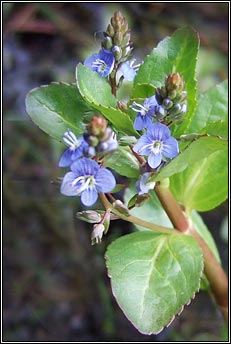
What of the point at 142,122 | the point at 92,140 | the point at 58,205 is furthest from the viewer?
the point at 58,205

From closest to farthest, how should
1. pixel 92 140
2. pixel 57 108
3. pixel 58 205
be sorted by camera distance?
pixel 92 140 < pixel 57 108 < pixel 58 205

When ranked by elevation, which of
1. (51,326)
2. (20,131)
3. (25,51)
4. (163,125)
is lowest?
(51,326)

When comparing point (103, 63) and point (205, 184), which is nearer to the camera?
point (103, 63)

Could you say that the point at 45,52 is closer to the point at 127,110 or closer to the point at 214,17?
the point at 214,17

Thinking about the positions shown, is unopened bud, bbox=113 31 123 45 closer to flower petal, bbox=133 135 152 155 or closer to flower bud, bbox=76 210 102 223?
flower petal, bbox=133 135 152 155

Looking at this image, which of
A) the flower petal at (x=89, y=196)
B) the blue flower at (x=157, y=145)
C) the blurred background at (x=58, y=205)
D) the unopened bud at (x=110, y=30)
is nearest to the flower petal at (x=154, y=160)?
the blue flower at (x=157, y=145)

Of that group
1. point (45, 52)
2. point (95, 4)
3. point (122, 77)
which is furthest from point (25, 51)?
Answer: point (122, 77)

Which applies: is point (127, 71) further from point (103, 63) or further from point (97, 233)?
point (97, 233)

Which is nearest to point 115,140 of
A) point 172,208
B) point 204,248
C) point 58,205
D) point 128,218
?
point 128,218
